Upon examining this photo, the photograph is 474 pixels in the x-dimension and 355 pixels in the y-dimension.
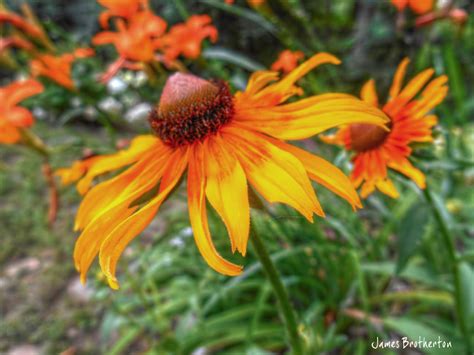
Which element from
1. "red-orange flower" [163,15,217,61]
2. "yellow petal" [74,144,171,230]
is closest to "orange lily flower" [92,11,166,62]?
"red-orange flower" [163,15,217,61]

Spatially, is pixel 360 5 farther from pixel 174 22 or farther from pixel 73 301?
pixel 73 301

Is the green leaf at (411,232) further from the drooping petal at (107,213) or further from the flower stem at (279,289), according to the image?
the drooping petal at (107,213)

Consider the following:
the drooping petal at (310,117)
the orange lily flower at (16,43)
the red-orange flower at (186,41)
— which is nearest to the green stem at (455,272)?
the drooping petal at (310,117)

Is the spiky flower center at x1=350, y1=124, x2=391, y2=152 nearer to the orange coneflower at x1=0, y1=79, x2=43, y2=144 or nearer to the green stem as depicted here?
the green stem

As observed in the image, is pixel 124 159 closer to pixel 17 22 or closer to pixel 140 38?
pixel 140 38

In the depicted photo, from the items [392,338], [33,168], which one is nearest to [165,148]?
[392,338]

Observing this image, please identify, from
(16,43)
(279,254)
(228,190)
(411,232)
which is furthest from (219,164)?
(16,43)

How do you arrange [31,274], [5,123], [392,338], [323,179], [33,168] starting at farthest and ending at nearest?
[33,168] < [31,274] < [392,338] < [5,123] < [323,179]
